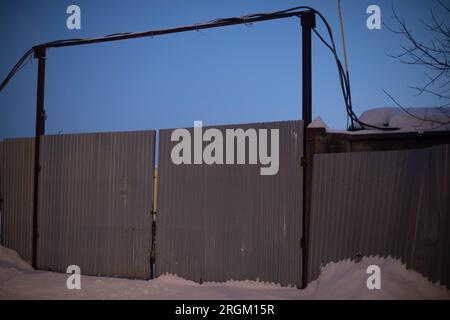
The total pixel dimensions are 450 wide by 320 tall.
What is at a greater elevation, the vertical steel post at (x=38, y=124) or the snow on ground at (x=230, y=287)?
the vertical steel post at (x=38, y=124)

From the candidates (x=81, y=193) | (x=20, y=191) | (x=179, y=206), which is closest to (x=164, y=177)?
(x=179, y=206)

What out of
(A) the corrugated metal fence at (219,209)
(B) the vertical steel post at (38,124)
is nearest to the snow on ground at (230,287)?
(A) the corrugated metal fence at (219,209)

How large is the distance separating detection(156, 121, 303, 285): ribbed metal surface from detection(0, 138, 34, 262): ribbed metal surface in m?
3.39

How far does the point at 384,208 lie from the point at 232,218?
2.54 m

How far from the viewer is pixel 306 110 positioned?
6.54m

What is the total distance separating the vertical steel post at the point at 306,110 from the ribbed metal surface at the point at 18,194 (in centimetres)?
610

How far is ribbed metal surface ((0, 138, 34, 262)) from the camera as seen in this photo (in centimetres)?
847

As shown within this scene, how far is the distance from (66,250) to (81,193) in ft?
4.17

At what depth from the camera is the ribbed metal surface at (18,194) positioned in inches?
333

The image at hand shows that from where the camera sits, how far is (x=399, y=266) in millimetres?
5359

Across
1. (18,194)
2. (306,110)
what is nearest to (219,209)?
(306,110)

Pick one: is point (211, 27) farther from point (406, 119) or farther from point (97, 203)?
point (97, 203)

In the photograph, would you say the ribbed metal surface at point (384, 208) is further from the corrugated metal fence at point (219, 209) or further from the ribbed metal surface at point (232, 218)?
the ribbed metal surface at point (232, 218)

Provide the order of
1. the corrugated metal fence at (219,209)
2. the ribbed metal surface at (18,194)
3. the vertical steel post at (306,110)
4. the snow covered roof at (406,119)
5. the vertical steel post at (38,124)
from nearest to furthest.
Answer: the corrugated metal fence at (219,209) < the snow covered roof at (406,119) < the vertical steel post at (306,110) < the vertical steel post at (38,124) < the ribbed metal surface at (18,194)
